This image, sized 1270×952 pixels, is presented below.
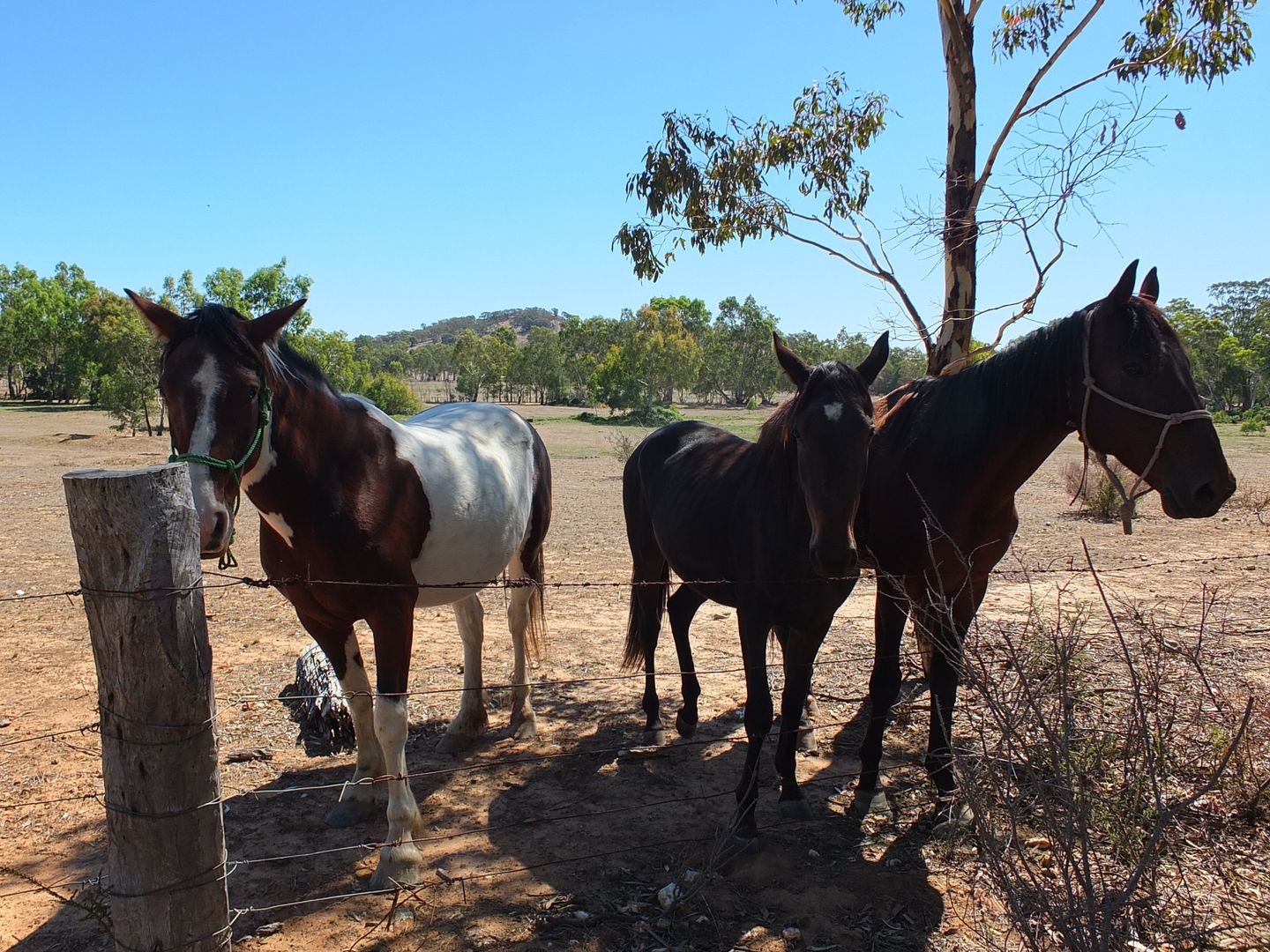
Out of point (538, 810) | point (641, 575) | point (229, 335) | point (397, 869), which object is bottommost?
point (538, 810)

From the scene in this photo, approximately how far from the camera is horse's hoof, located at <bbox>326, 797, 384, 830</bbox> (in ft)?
12.5

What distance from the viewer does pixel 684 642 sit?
5137 millimetres

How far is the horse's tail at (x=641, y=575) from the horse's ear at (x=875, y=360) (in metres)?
2.07

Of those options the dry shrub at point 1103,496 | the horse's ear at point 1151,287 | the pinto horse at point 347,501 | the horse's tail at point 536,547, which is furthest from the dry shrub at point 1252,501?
the pinto horse at point 347,501

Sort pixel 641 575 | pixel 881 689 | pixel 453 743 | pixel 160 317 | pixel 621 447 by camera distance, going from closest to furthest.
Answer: pixel 160 317, pixel 881 689, pixel 453 743, pixel 641 575, pixel 621 447

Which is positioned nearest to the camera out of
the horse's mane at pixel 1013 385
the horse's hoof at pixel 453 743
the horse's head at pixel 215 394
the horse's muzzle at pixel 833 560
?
the horse's head at pixel 215 394

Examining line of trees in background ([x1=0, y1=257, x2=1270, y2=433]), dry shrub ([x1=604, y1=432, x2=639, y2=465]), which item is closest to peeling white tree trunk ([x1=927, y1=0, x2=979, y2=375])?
line of trees in background ([x1=0, y1=257, x2=1270, y2=433])

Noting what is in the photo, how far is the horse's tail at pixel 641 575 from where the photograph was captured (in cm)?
523

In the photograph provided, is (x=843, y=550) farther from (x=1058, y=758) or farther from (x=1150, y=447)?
(x=1150, y=447)

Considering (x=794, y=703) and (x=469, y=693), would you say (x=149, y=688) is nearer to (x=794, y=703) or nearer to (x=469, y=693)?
(x=794, y=703)

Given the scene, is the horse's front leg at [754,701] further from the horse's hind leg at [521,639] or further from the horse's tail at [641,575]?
the horse's hind leg at [521,639]

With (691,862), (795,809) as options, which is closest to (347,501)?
(691,862)

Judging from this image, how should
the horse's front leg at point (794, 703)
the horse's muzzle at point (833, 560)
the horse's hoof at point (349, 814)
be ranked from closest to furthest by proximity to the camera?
the horse's muzzle at point (833, 560) → the horse's front leg at point (794, 703) → the horse's hoof at point (349, 814)

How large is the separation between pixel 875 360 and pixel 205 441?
105 inches
